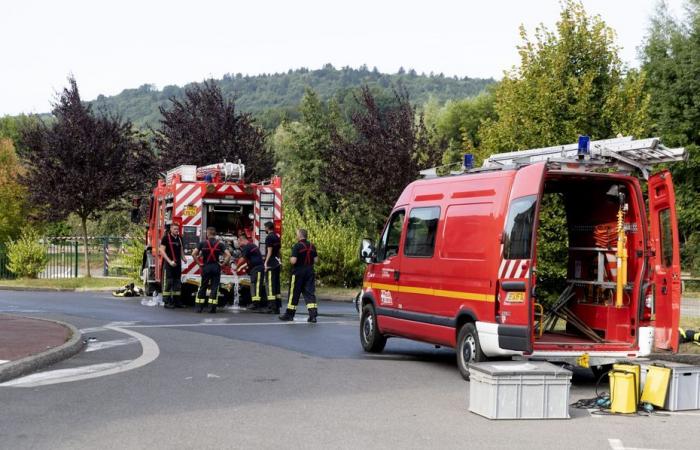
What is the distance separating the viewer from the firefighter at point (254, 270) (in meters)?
21.3

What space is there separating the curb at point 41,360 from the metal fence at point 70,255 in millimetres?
24272

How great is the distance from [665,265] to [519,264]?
6.11ft

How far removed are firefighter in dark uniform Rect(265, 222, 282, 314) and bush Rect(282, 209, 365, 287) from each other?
7.64 meters

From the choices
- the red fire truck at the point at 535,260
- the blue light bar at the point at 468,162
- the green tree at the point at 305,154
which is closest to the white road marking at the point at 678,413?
the red fire truck at the point at 535,260

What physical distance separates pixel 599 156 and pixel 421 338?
10.9ft

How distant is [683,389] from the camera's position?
9.94 m

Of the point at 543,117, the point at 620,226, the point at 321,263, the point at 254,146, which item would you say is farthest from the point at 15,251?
the point at 620,226

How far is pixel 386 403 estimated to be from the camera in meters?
10.0

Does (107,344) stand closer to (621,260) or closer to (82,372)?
(82,372)

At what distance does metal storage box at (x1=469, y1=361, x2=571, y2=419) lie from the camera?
9266 millimetres

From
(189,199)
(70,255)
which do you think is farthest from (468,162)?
(70,255)

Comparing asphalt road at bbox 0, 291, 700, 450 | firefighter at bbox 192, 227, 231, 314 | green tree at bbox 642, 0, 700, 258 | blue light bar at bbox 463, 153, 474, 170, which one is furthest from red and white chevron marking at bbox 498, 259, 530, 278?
green tree at bbox 642, 0, 700, 258

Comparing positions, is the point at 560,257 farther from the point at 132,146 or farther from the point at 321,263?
the point at 132,146

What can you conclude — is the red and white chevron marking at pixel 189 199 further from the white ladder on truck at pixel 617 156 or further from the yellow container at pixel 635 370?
the yellow container at pixel 635 370
